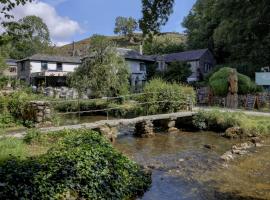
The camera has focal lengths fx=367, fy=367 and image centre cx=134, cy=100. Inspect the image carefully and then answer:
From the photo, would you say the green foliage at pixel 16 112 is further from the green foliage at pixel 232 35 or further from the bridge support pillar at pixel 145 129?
the green foliage at pixel 232 35

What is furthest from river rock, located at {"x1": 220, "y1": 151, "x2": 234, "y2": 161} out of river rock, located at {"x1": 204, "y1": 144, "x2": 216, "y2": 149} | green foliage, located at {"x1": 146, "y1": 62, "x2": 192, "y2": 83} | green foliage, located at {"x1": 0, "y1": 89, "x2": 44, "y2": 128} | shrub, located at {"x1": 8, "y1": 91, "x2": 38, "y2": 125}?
green foliage, located at {"x1": 146, "y1": 62, "x2": 192, "y2": 83}

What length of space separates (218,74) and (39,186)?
26.6 meters

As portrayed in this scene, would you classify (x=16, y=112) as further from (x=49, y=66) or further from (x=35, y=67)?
(x=49, y=66)

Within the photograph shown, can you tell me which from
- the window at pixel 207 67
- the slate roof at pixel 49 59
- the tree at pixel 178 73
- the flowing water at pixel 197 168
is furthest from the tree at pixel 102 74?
the window at pixel 207 67

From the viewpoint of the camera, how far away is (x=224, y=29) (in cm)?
4250

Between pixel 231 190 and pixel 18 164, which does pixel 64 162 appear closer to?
pixel 18 164

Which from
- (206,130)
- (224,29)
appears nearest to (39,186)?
(206,130)

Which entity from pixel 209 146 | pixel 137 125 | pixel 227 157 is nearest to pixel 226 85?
pixel 137 125

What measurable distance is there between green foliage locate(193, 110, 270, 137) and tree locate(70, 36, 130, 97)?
1074cm

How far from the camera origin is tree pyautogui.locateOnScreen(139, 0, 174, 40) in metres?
6.44

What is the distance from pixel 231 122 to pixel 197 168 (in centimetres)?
859

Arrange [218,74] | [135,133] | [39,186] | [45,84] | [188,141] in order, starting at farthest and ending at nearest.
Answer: [45,84] < [218,74] < [135,133] < [188,141] < [39,186]

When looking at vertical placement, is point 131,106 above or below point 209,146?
above

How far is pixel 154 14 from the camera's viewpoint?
6.45 metres
